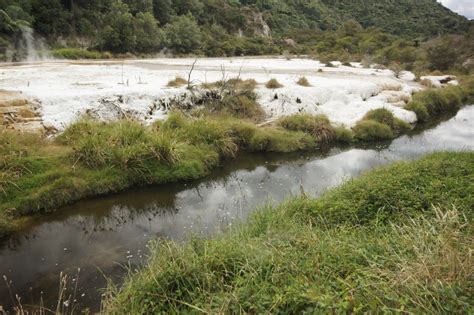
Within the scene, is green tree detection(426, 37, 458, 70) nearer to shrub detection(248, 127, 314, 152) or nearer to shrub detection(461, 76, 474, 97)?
shrub detection(461, 76, 474, 97)

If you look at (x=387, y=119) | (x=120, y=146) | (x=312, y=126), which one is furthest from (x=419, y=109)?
(x=120, y=146)

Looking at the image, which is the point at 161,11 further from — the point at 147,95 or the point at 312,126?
the point at 312,126

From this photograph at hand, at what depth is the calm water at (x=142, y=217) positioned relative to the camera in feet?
24.2

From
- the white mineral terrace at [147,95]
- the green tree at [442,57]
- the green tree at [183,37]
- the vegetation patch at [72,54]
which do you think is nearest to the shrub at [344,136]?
the white mineral terrace at [147,95]

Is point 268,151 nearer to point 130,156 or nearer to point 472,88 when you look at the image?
point 130,156

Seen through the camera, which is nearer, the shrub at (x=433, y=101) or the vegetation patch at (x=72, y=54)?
the shrub at (x=433, y=101)

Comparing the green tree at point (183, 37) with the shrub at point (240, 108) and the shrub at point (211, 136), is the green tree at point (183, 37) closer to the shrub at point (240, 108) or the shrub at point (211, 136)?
the shrub at point (240, 108)

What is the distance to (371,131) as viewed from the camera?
18.1 meters

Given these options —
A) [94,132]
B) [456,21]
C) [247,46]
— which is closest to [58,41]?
[247,46]

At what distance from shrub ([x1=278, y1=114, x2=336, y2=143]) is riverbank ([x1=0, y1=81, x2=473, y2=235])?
0.17 ft

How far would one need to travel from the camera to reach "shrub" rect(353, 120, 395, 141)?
59.0 ft

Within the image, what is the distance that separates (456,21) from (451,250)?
339 feet

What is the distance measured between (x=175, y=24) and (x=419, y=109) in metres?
42.1

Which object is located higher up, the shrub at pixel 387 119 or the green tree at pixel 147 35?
the green tree at pixel 147 35
